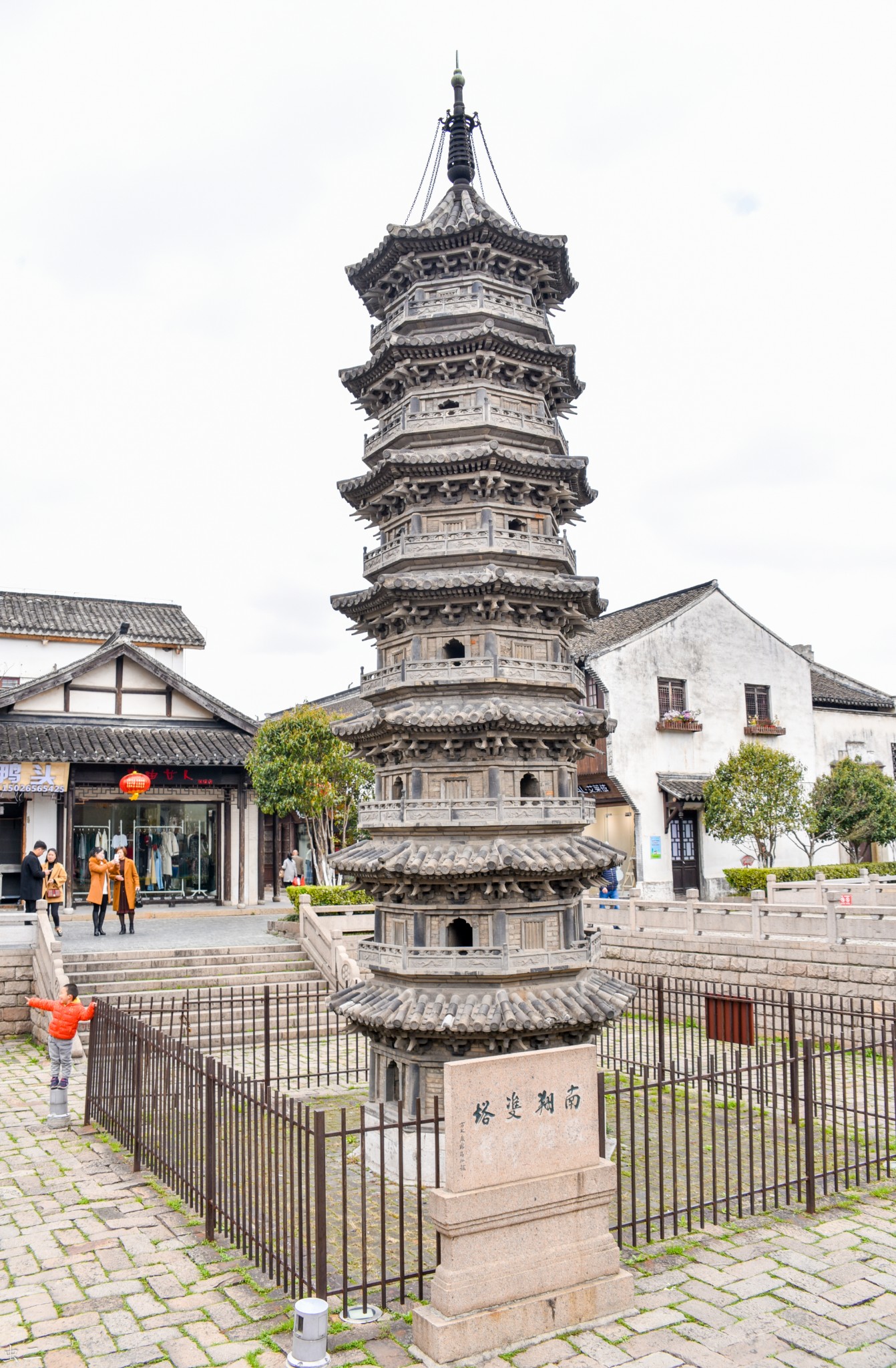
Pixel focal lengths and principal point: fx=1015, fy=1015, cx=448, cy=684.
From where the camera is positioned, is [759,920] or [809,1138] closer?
[809,1138]

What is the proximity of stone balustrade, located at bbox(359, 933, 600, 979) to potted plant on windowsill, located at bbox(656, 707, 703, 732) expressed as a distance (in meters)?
22.0

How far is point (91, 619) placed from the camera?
38.9 metres

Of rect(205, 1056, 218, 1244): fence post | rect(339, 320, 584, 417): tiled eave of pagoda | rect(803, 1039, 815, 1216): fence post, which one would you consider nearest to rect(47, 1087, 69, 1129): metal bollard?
rect(205, 1056, 218, 1244): fence post

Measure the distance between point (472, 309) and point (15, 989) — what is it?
50.1 ft

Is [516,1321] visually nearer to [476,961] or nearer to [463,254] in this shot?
[476,961]

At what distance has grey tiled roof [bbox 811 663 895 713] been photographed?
38344mm

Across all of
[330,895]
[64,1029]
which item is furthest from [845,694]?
[64,1029]

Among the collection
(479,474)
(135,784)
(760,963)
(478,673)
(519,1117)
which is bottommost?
(760,963)

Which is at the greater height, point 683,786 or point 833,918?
point 683,786

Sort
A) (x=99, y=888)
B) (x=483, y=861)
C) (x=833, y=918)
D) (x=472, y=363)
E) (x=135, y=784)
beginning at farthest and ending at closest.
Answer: (x=135, y=784) < (x=99, y=888) < (x=833, y=918) < (x=472, y=363) < (x=483, y=861)

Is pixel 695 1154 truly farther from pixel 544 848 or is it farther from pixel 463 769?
pixel 463 769

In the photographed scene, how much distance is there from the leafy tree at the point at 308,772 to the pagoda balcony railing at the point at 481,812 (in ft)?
50.7

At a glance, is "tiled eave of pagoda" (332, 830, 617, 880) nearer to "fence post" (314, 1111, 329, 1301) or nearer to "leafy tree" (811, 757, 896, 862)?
"fence post" (314, 1111, 329, 1301)

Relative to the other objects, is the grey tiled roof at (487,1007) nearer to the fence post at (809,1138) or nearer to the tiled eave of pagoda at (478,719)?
the fence post at (809,1138)
